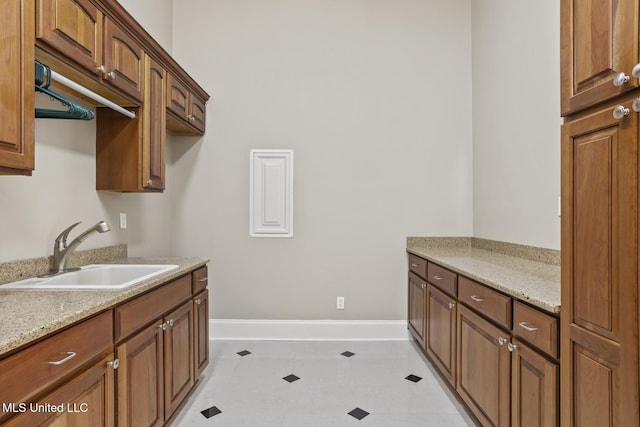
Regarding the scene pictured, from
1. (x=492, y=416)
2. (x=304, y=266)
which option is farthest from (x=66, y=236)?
(x=492, y=416)

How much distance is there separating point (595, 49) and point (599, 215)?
54cm

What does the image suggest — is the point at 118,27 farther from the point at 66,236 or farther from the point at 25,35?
the point at 66,236

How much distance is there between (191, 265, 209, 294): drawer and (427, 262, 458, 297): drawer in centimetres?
171

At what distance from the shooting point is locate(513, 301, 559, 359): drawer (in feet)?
4.29

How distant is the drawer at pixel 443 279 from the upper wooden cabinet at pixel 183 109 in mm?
2348

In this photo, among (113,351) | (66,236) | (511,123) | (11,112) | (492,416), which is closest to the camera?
(11,112)

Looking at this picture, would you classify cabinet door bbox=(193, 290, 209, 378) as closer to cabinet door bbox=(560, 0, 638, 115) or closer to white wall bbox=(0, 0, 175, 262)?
white wall bbox=(0, 0, 175, 262)

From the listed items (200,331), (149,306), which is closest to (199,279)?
(200,331)

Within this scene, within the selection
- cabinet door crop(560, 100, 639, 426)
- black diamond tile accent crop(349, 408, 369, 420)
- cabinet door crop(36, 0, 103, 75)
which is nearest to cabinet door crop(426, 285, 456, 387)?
black diamond tile accent crop(349, 408, 369, 420)

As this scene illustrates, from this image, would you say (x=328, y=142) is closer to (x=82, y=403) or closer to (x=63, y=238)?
(x=63, y=238)

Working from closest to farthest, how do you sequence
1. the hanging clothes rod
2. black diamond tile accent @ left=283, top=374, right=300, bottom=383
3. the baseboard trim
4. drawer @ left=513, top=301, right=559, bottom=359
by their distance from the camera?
1. drawer @ left=513, top=301, right=559, bottom=359
2. the hanging clothes rod
3. black diamond tile accent @ left=283, top=374, right=300, bottom=383
4. the baseboard trim

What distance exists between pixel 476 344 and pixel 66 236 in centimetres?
237

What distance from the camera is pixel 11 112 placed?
1.21 metres

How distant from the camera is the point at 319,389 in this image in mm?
2447
